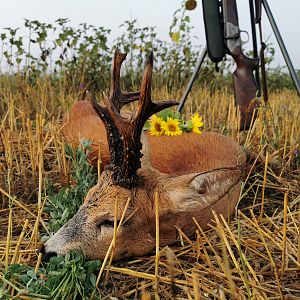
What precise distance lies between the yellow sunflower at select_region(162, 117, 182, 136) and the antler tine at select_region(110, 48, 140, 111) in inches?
34.8

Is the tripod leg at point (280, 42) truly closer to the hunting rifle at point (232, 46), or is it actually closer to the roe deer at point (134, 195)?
the hunting rifle at point (232, 46)

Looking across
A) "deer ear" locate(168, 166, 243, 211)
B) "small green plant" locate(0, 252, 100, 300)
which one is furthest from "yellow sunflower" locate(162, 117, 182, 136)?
"small green plant" locate(0, 252, 100, 300)

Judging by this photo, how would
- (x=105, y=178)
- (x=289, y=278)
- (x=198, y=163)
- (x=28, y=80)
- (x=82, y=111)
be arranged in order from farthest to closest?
(x=28, y=80) < (x=82, y=111) < (x=198, y=163) < (x=105, y=178) < (x=289, y=278)

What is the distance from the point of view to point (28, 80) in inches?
325

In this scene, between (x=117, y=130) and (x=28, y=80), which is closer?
(x=117, y=130)

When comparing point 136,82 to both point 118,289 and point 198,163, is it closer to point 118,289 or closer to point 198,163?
point 198,163

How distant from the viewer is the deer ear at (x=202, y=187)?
7.57 feet

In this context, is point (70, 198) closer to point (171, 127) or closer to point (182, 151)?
point (182, 151)

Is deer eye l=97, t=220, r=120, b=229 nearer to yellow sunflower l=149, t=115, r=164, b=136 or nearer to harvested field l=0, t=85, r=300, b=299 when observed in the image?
harvested field l=0, t=85, r=300, b=299

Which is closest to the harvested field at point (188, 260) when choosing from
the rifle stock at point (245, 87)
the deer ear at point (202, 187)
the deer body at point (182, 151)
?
the deer ear at point (202, 187)

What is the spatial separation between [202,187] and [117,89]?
2.33 feet

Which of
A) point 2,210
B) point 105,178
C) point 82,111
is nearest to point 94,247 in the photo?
point 105,178

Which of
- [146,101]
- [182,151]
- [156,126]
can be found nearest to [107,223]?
[146,101]

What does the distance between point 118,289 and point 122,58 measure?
1.11m
